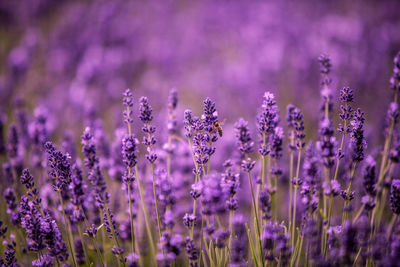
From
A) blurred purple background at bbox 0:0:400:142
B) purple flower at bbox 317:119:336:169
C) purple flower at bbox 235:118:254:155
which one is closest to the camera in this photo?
purple flower at bbox 317:119:336:169

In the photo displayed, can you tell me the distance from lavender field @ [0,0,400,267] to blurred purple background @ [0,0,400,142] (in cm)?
4

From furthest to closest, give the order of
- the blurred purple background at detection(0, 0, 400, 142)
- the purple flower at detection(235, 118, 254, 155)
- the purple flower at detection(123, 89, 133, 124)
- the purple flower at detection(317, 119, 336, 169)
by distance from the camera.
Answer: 1. the blurred purple background at detection(0, 0, 400, 142)
2. the purple flower at detection(123, 89, 133, 124)
3. the purple flower at detection(235, 118, 254, 155)
4. the purple flower at detection(317, 119, 336, 169)

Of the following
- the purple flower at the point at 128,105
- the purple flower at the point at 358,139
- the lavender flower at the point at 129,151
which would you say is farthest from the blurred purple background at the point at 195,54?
the purple flower at the point at 358,139

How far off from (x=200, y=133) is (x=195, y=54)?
17.4 feet

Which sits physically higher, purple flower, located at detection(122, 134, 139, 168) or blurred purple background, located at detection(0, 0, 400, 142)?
blurred purple background, located at detection(0, 0, 400, 142)

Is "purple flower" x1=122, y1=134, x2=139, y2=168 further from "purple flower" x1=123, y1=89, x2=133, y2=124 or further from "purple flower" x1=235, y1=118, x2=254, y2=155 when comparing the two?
"purple flower" x1=235, y1=118, x2=254, y2=155

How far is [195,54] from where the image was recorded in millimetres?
6629

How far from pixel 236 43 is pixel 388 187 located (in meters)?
5.80

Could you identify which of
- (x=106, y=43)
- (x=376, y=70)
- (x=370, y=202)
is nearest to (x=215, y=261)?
(x=370, y=202)

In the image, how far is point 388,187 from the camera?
1.80 meters

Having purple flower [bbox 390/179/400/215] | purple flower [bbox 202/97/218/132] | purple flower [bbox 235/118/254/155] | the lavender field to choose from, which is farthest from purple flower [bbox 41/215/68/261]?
purple flower [bbox 390/179/400/215]

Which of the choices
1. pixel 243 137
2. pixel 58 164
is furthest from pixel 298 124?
pixel 58 164

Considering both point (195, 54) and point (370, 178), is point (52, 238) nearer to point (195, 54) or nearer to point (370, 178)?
point (370, 178)

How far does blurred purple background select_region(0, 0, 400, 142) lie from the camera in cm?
443
